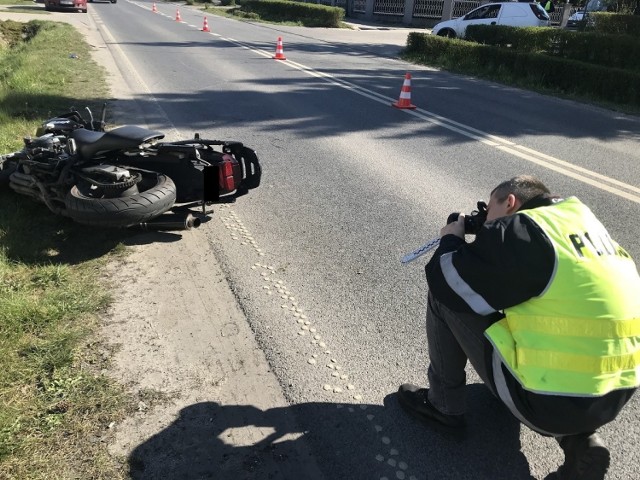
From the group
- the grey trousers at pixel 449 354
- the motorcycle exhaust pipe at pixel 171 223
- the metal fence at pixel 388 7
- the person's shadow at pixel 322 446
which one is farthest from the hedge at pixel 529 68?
the metal fence at pixel 388 7

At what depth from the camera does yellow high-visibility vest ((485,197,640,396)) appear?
6.08 feet

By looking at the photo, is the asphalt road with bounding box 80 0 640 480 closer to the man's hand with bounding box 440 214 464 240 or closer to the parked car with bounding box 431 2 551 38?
the man's hand with bounding box 440 214 464 240

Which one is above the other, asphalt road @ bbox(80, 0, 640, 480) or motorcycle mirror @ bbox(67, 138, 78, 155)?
motorcycle mirror @ bbox(67, 138, 78, 155)

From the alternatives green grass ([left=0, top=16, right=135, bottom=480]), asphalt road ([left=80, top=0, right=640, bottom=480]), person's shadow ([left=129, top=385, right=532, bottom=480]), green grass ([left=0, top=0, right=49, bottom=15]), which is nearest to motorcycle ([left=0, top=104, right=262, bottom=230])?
green grass ([left=0, top=16, right=135, bottom=480])

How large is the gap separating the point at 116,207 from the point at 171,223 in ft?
1.84

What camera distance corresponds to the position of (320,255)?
426 centimetres

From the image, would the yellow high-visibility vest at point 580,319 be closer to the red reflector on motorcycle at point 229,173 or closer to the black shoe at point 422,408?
the black shoe at point 422,408

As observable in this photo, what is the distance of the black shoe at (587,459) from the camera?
2070 mm

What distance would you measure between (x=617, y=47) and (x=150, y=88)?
10890mm

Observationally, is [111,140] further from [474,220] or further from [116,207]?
[474,220]

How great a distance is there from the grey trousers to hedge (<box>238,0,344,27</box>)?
3092cm

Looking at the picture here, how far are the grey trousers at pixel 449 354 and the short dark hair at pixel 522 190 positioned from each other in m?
0.52

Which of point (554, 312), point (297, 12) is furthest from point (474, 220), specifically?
point (297, 12)

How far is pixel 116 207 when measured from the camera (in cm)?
379
